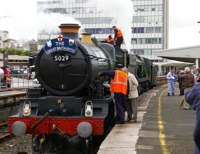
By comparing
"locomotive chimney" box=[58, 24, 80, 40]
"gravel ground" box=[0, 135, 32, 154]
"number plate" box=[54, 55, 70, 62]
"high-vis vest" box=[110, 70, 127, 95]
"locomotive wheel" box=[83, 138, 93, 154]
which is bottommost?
"gravel ground" box=[0, 135, 32, 154]

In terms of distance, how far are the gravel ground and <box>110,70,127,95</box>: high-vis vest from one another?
9.44 feet

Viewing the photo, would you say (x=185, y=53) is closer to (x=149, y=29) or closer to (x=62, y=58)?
(x=62, y=58)

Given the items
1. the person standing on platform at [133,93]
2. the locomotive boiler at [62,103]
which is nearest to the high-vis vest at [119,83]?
the person standing on platform at [133,93]

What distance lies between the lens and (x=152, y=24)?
94.5 metres

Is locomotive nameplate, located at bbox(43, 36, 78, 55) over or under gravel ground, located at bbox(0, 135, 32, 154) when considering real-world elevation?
over

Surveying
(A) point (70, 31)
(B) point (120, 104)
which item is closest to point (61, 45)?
(A) point (70, 31)

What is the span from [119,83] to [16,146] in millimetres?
3605

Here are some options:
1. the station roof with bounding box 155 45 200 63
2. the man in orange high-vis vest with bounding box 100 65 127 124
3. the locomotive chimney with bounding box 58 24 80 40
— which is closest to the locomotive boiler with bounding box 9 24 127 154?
the locomotive chimney with bounding box 58 24 80 40

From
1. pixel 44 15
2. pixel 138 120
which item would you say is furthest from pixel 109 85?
pixel 44 15

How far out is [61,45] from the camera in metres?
9.07

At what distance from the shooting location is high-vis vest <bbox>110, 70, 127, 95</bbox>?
10438 millimetres

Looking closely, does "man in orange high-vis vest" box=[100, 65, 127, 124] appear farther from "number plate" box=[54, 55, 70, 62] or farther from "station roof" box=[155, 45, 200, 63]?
"station roof" box=[155, 45, 200, 63]

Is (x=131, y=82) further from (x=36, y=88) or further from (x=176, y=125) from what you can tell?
(x=36, y=88)

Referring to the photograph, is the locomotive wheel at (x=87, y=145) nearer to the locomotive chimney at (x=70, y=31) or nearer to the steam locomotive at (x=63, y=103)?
the steam locomotive at (x=63, y=103)
